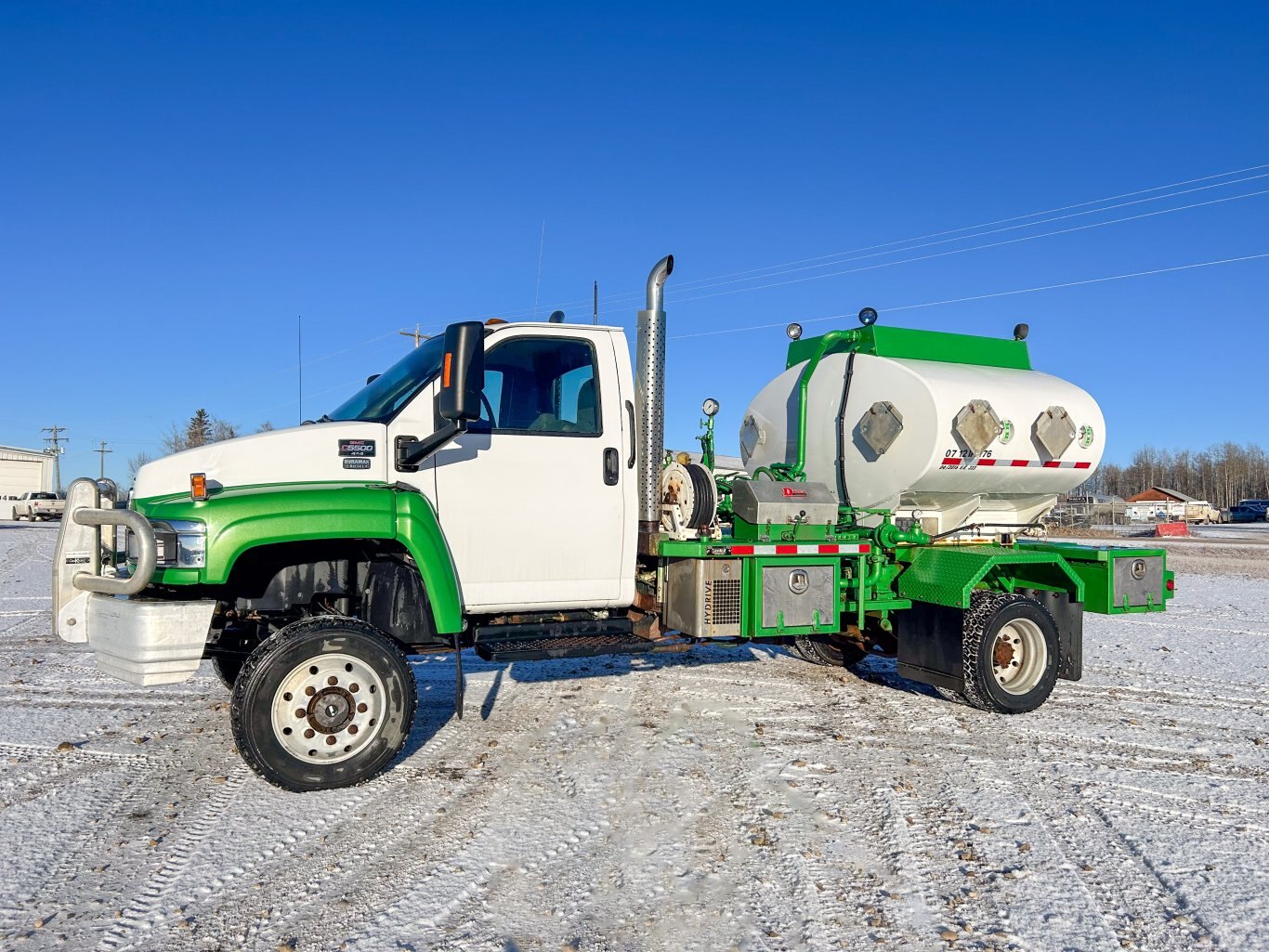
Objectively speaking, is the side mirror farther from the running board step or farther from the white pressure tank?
the white pressure tank

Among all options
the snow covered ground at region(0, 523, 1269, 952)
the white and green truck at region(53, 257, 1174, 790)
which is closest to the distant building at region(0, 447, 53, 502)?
the snow covered ground at region(0, 523, 1269, 952)

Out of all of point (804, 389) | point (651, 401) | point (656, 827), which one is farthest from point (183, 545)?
point (804, 389)

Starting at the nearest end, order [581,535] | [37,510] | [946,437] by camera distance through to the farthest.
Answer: [581,535]
[946,437]
[37,510]

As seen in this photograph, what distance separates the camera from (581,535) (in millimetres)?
6168

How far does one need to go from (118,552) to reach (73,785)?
1417mm

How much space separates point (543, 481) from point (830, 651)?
14.7ft

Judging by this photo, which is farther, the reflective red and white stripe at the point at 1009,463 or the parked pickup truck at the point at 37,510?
the parked pickup truck at the point at 37,510

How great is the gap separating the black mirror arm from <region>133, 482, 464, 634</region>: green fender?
194 millimetres

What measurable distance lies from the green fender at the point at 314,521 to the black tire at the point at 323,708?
44cm

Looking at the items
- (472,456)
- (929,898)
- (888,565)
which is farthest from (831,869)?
(888,565)

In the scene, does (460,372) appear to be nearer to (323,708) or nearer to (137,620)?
(323,708)

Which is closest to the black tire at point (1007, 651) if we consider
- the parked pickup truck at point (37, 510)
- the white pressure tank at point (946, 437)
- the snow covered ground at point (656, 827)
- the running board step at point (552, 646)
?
the snow covered ground at point (656, 827)

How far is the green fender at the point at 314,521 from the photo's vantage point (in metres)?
5.02

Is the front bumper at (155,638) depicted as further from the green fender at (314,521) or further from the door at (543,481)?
the door at (543,481)
